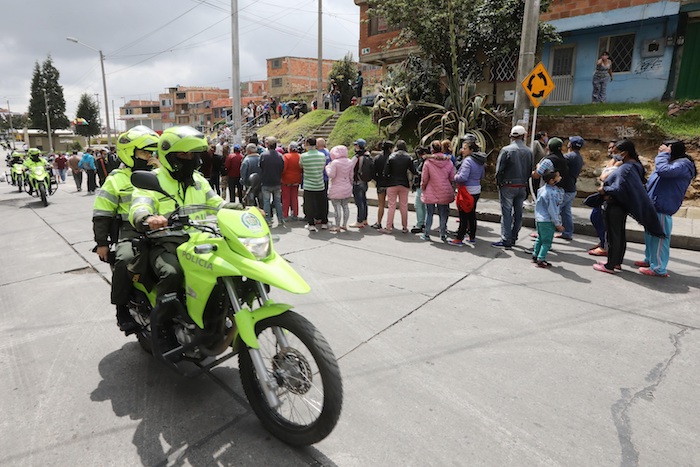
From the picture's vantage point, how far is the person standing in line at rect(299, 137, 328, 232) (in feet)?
27.4

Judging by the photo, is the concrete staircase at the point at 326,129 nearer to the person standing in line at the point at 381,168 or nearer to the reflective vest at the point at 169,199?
the person standing in line at the point at 381,168

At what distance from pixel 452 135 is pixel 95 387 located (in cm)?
1141

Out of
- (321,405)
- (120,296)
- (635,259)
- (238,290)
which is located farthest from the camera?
(635,259)

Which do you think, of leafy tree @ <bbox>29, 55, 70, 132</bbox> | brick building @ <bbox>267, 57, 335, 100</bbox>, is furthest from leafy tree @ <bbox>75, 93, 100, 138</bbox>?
brick building @ <bbox>267, 57, 335, 100</bbox>

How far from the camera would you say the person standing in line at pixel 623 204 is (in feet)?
17.8

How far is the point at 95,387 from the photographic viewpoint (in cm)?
311

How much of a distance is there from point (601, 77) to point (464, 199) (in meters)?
10.5

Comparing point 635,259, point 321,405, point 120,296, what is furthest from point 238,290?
point 635,259

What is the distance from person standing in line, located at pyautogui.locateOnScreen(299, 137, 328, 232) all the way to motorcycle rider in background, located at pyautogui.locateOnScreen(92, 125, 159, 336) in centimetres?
464

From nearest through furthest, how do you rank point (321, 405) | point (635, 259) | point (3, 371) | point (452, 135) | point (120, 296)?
1. point (321, 405)
2. point (120, 296)
3. point (3, 371)
4. point (635, 259)
5. point (452, 135)

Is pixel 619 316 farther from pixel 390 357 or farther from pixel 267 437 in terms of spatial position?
pixel 267 437

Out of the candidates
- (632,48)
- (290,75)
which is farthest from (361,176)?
(290,75)

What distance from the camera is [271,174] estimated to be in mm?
8664

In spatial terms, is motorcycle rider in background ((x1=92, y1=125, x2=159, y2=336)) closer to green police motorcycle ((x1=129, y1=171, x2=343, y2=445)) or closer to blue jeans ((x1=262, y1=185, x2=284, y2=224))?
green police motorcycle ((x1=129, y1=171, x2=343, y2=445))
